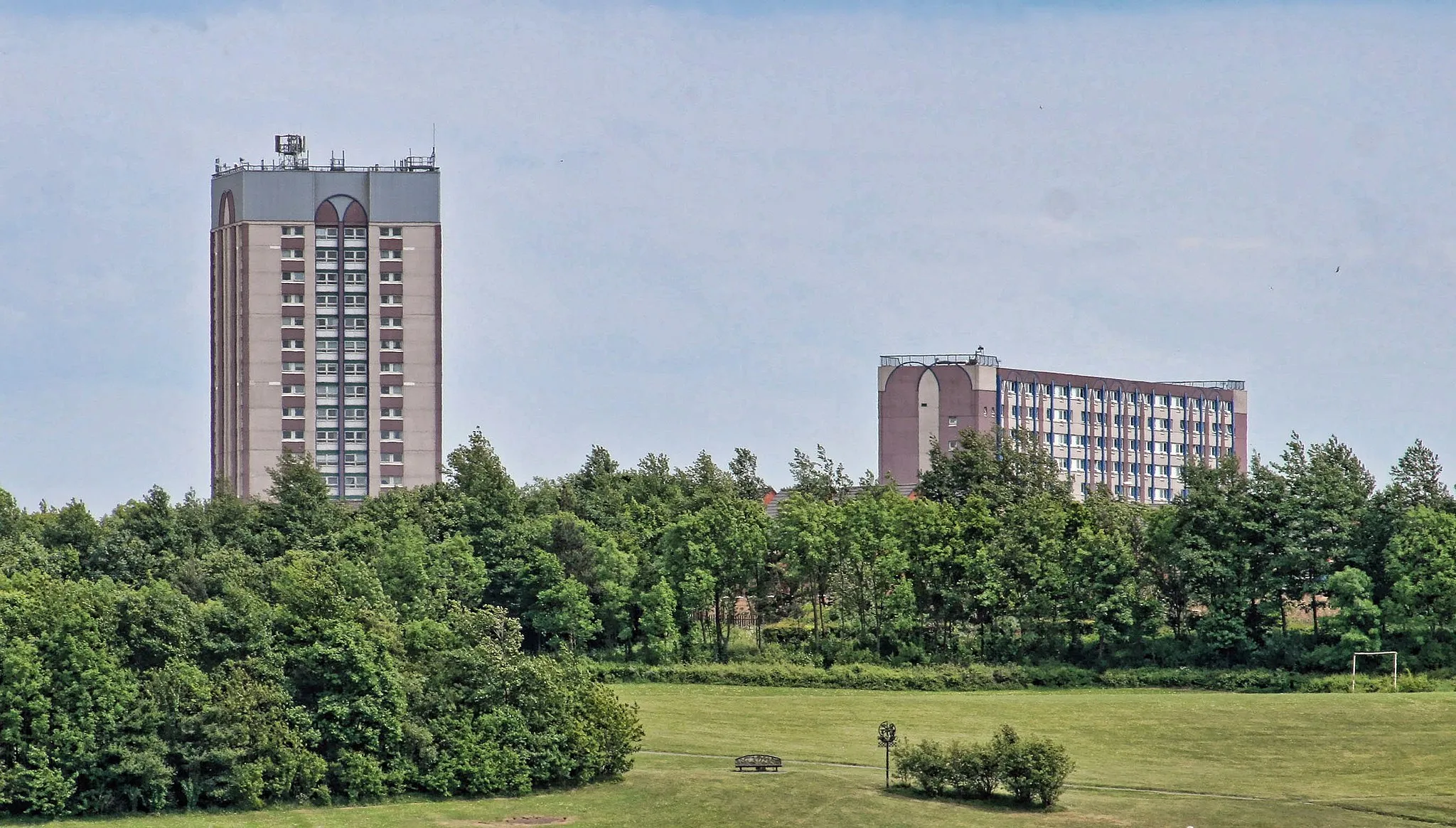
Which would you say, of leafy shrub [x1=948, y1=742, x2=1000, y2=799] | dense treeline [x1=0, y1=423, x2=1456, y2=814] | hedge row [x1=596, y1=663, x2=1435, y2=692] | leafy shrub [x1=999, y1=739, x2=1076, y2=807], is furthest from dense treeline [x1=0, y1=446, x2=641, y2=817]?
hedge row [x1=596, y1=663, x2=1435, y2=692]

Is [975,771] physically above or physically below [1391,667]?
below

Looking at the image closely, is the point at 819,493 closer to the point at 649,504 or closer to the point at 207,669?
the point at 649,504

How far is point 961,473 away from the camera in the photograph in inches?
5364

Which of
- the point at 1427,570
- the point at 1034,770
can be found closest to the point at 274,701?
the point at 1034,770

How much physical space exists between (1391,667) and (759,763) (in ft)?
135

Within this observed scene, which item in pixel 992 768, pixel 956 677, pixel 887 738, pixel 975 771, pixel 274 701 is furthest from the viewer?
pixel 956 677

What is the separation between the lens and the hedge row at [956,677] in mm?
99875

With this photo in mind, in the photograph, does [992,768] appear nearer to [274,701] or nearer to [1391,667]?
[274,701]

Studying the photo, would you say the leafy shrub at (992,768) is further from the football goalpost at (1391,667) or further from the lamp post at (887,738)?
the football goalpost at (1391,667)

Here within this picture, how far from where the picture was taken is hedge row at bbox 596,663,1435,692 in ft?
328

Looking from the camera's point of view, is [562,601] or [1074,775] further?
[562,601]

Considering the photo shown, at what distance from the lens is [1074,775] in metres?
74.4

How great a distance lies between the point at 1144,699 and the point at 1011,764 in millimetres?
28555

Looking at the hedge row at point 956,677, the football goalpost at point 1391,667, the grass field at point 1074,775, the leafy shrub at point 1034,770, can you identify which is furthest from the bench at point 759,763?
the football goalpost at point 1391,667
